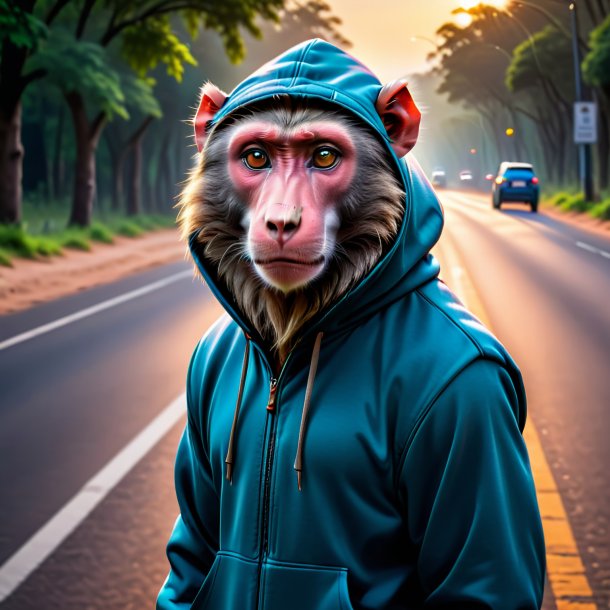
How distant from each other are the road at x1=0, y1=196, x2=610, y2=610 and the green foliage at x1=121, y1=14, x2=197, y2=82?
879 centimetres

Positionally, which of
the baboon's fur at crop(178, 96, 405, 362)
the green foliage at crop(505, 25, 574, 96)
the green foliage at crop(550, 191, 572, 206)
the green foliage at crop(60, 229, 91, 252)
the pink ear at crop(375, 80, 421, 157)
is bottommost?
the green foliage at crop(550, 191, 572, 206)

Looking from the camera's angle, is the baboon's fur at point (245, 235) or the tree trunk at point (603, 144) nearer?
the baboon's fur at point (245, 235)

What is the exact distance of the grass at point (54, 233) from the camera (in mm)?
22191

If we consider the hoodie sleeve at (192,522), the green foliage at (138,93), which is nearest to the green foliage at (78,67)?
the green foliage at (138,93)

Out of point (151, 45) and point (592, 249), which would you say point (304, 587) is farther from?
point (151, 45)

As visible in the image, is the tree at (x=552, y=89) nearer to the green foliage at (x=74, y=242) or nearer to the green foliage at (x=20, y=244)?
the green foliage at (x=74, y=242)

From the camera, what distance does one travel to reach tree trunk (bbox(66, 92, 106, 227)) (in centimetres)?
2897

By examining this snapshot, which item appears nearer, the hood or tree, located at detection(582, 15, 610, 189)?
the hood

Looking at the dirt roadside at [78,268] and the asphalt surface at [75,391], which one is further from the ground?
the asphalt surface at [75,391]

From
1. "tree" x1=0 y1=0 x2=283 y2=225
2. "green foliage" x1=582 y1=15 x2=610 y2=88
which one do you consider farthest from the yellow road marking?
"green foliage" x1=582 y1=15 x2=610 y2=88

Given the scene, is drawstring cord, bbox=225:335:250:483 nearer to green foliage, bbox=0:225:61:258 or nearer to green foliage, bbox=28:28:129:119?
green foliage, bbox=0:225:61:258

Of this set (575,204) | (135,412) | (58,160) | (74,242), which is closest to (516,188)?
(74,242)

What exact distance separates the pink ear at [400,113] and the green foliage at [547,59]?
32461 mm

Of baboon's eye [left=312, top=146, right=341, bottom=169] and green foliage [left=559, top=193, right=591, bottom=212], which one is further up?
baboon's eye [left=312, top=146, right=341, bottom=169]
